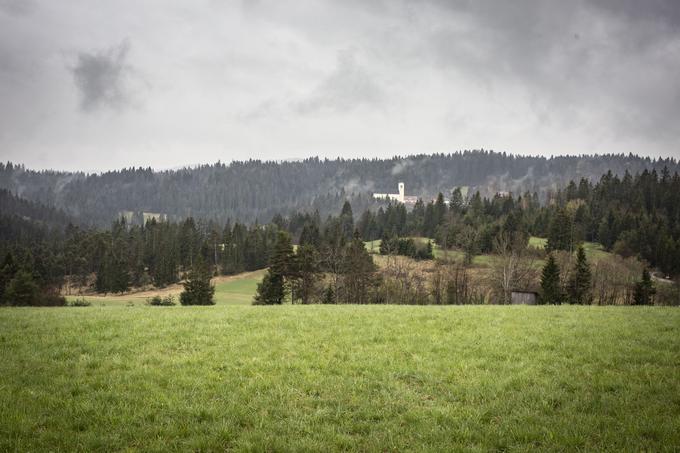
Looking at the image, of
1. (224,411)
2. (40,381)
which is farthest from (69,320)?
(224,411)

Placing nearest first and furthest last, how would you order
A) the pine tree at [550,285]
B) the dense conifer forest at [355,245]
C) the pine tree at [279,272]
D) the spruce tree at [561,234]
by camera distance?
1. the pine tree at [279,272]
2. the pine tree at [550,285]
3. the dense conifer forest at [355,245]
4. the spruce tree at [561,234]

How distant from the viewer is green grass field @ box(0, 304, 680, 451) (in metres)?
8.61

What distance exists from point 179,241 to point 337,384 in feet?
536

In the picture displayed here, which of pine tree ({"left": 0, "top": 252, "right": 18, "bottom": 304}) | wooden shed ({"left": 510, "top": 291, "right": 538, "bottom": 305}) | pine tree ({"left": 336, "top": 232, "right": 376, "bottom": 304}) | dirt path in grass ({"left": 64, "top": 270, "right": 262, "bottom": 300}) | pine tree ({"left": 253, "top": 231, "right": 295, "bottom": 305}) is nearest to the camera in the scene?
wooden shed ({"left": 510, "top": 291, "right": 538, "bottom": 305})

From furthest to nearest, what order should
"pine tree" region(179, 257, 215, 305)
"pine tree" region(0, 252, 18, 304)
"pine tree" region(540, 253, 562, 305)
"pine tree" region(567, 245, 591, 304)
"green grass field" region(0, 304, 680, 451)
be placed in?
"pine tree" region(0, 252, 18, 304)
"pine tree" region(179, 257, 215, 305)
"pine tree" region(567, 245, 591, 304)
"pine tree" region(540, 253, 562, 305)
"green grass field" region(0, 304, 680, 451)

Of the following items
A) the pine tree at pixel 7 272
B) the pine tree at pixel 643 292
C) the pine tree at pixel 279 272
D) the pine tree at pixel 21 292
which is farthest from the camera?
the pine tree at pixel 7 272

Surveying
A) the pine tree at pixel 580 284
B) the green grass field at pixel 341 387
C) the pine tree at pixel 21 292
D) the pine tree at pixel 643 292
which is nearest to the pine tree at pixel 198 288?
the pine tree at pixel 21 292

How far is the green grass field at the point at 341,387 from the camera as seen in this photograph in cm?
861

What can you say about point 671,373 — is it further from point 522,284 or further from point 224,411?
point 522,284

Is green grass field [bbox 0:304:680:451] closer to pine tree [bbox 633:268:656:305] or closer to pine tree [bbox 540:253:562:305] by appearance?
pine tree [bbox 540:253:562:305]

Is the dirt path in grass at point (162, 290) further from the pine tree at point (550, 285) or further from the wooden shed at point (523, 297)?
the wooden shed at point (523, 297)

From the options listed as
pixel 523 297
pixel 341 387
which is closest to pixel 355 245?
pixel 523 297

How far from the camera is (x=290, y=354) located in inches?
574

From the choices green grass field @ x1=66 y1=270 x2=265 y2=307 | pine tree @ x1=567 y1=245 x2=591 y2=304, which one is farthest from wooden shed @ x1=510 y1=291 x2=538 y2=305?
green grass field @ x1=66 y1=270 x2=265 y2=307
